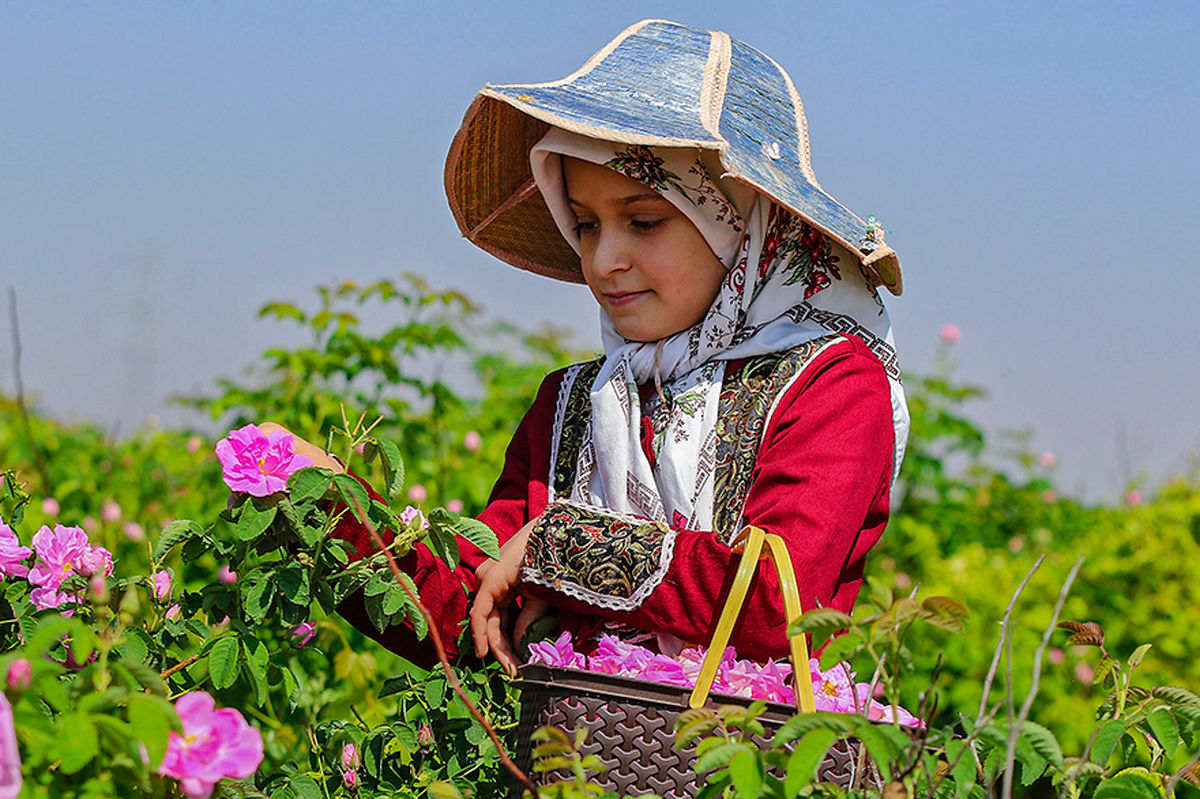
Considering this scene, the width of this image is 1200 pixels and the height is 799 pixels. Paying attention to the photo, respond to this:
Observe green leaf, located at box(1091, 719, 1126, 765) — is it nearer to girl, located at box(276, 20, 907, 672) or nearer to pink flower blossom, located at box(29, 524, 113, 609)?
girl, located at box(276, 20, 907, 672)

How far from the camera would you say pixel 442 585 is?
6.14 feet

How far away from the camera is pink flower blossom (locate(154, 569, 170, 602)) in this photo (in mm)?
1538

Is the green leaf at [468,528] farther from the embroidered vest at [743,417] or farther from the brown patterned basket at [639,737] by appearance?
the embroidered vest at [743,417]

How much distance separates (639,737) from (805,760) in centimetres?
36

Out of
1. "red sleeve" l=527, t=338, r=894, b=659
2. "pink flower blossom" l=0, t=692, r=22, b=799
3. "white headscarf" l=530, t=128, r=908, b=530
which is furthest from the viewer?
"white headscarf" l=530, t=128, r=908, b=530

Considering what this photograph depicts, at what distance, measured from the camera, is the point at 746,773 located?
0.99 m

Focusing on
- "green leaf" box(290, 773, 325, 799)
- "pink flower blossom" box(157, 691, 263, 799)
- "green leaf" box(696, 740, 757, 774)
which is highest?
"green leaf" box(696, 740, 757, 774)

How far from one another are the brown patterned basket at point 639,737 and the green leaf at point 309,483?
367 mm

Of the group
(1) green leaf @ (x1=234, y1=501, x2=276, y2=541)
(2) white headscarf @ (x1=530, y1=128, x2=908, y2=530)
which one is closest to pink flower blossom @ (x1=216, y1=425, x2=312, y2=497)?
(1) green leaf @ (x1=234, y1=501, x2=276, y2=541)

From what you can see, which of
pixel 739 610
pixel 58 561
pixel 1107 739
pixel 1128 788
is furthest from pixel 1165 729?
pixel 58 561

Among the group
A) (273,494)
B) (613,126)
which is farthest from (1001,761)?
(613,126)

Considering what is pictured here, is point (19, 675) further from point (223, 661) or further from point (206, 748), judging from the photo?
point (223, 661)

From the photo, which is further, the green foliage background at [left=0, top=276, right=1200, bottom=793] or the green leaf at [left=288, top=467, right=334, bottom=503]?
the green foliage background at [left=0, top=276, right=1200, bottom=793]

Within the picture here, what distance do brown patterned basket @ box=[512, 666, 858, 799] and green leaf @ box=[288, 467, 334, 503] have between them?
1.20 feet
